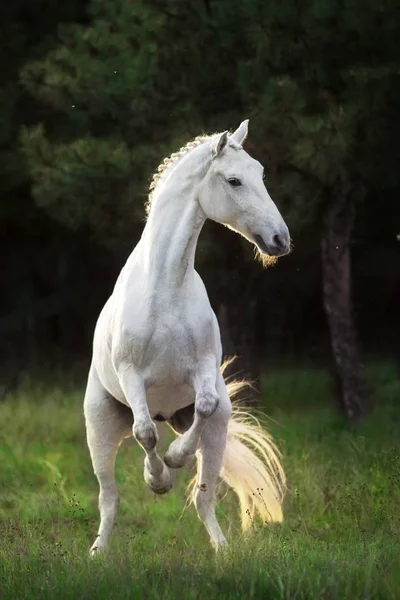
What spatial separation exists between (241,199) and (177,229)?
0.47 m

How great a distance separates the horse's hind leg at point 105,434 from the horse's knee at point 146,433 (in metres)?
1.10

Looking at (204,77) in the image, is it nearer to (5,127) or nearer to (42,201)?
(42,201)

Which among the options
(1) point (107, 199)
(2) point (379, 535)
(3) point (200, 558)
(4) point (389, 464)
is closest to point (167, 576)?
(3) point (200, 558)

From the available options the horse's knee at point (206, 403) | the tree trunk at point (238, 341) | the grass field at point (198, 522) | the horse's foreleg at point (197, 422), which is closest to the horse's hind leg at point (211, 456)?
the grass field at point (198, 522)

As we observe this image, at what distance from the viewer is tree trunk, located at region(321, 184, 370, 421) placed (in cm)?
1429

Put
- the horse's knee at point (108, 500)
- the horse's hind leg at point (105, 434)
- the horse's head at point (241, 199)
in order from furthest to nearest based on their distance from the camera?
1. the horse's knee at point (108, 500)
2. the horse's hind leg at point (105, 434)
3. the horse's head at point (241, 199)

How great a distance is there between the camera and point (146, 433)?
6.77m

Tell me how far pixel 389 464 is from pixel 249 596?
15.1 ft

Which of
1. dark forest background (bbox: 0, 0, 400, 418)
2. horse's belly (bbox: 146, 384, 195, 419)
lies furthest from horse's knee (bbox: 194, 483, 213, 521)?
dark forest background (bbox: 0, 0, 400, 418)

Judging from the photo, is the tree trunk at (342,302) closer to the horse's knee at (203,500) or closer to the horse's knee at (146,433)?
the horse's knee at (203,500)

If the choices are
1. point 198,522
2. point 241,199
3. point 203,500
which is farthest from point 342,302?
point 241,199

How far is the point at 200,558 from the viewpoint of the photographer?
20.9ft

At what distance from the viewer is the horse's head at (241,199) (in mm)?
6555

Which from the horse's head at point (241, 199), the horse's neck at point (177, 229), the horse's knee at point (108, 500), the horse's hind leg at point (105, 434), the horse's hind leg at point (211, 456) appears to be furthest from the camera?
the horse's knee at point (108, 500)
